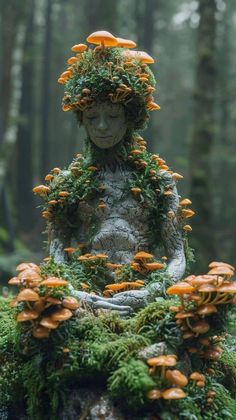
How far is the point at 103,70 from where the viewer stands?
16.8 ft

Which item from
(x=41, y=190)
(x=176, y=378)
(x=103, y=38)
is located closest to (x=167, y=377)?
(x=176, y=378)

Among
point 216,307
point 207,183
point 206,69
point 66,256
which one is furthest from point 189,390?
point 206,69

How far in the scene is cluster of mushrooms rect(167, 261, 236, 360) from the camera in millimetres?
3818

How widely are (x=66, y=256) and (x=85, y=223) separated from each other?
0.35 m

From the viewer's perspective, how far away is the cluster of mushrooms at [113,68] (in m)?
5.03

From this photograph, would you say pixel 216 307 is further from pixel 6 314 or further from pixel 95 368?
pixel 6 314

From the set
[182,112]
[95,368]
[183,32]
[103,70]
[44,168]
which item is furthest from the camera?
[183,32]

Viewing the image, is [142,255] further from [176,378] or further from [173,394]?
[173,394]

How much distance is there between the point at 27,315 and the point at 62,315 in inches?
9.2

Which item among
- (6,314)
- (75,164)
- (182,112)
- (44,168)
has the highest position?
(182,112)

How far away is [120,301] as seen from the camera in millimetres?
4578

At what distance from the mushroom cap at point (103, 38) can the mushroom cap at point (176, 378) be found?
2.82m

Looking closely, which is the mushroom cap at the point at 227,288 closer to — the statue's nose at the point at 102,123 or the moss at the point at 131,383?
the moss at the point at 131,383

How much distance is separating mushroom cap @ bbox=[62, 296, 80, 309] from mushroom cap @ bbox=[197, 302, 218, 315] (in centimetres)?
85
